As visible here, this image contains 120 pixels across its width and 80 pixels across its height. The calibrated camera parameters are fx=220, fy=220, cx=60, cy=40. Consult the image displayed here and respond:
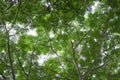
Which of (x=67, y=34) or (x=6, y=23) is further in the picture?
(x=67, y=34)

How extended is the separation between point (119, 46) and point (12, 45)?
4.22 m

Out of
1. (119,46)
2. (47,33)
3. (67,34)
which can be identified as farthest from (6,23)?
(119,46)

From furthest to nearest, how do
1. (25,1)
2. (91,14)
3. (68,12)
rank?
1. (91,14)
2. (68,12)
3. (25,1)

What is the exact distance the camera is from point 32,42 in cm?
859

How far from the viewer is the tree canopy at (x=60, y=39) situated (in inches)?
286

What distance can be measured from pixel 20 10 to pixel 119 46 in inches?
167

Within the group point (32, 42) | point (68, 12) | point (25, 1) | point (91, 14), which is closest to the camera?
point (25, 1)

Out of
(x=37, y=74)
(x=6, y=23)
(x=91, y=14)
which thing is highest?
(x=91, y=14)

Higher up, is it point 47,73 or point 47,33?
point 47,33

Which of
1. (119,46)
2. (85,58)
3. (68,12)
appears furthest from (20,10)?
(119,46)

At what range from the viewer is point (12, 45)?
26.9 ft

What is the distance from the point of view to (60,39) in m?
8.58

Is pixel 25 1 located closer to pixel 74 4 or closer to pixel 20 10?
pixel 20 10

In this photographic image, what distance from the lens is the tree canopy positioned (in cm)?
727
